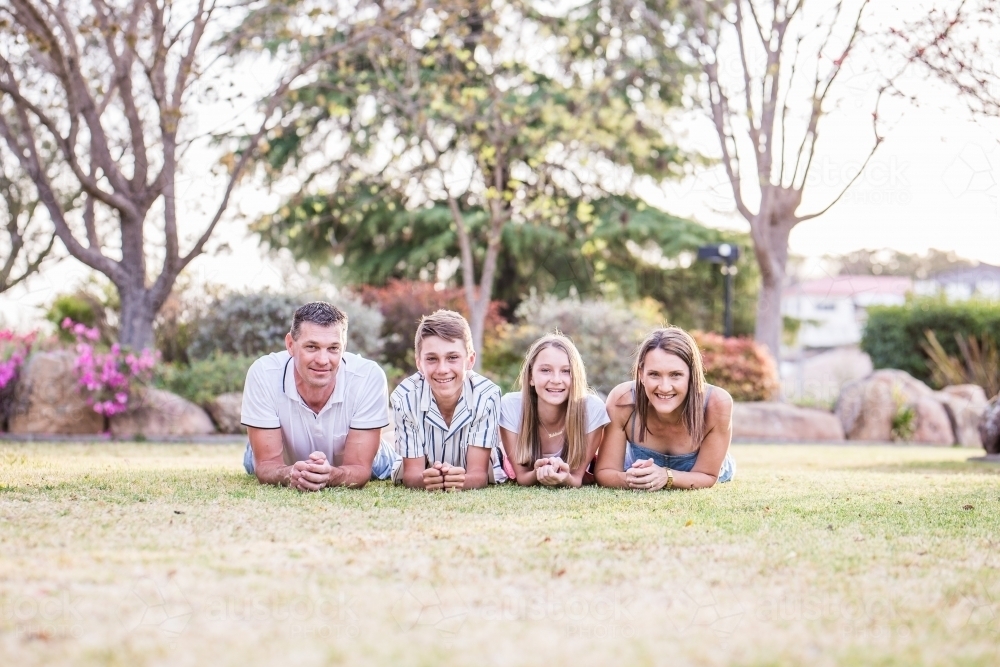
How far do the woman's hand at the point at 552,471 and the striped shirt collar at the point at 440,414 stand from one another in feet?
1.70

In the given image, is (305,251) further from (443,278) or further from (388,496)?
(388,496)

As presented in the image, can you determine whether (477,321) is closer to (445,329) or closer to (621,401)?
(621,401)

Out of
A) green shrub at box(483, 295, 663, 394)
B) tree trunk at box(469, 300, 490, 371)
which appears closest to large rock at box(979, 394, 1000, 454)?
green shrub at box(483, 295, 663, 394)

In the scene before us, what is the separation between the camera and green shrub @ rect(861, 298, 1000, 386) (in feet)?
64.6

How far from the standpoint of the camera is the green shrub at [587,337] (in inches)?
586

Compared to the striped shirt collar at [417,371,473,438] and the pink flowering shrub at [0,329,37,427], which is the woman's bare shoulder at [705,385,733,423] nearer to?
the striped shirt collar at [417,371,473,438]

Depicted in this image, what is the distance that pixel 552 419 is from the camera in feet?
19.8

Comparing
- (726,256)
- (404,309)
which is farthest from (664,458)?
(726,256)

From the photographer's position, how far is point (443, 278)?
20344mm

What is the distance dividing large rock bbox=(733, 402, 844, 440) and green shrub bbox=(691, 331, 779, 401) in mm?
1100

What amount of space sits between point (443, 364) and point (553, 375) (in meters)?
0.69

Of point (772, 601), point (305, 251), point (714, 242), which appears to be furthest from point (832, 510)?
point (305, 251)

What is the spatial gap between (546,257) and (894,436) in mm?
8731

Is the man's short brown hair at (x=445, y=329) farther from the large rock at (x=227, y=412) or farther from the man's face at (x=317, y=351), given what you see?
the large rock at (x=227, y=412)
